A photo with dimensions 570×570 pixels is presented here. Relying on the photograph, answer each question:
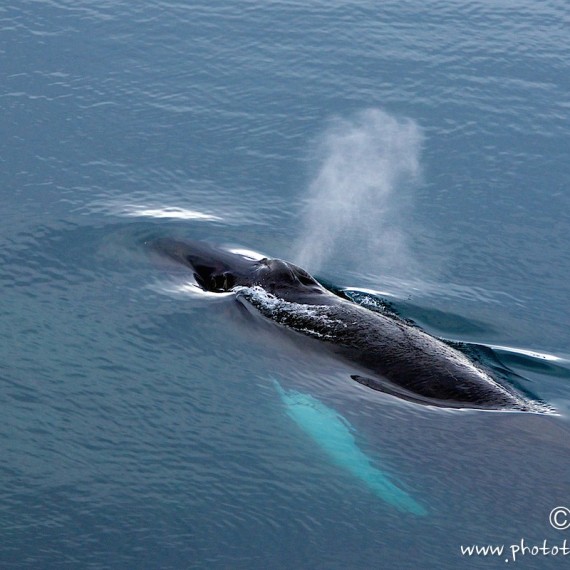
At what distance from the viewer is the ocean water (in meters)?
18.6

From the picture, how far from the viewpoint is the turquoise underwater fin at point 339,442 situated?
752 inches

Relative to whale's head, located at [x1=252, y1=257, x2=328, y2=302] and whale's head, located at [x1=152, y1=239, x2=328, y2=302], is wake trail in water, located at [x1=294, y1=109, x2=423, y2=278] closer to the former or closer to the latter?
whale's head, located at [x1=152, y1=239, x2=328, y2=302]

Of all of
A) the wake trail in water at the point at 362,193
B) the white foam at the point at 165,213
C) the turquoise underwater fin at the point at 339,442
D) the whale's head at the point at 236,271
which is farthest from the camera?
the white foam at the point at 165,213

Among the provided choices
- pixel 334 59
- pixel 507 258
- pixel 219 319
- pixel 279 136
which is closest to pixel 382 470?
pixel 219 319

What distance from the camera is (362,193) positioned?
30.6m

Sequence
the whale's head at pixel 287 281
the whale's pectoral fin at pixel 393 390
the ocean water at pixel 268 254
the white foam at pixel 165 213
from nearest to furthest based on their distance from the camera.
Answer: the ocean water at pixel 268 254 → the whale's pectoral fin at pixel 393 390 → the whale's head at pixel 287 281 → the white foam at pixel 165 213

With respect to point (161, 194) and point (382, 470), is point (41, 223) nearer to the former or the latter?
point (161, 194)

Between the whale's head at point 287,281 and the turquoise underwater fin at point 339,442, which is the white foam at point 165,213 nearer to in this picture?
the whale's head at point 287,281

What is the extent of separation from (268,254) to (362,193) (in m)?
4.85

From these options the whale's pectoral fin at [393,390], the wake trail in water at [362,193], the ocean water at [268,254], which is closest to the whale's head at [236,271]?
the ocean water at [268,254]

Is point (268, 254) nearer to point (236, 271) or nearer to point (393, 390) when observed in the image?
point (236, 271)

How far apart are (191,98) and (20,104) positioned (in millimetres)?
5597

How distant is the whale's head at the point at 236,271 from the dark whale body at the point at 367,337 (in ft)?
0.08

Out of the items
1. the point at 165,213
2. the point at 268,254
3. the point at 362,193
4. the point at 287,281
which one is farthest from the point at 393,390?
the point at 362,193
